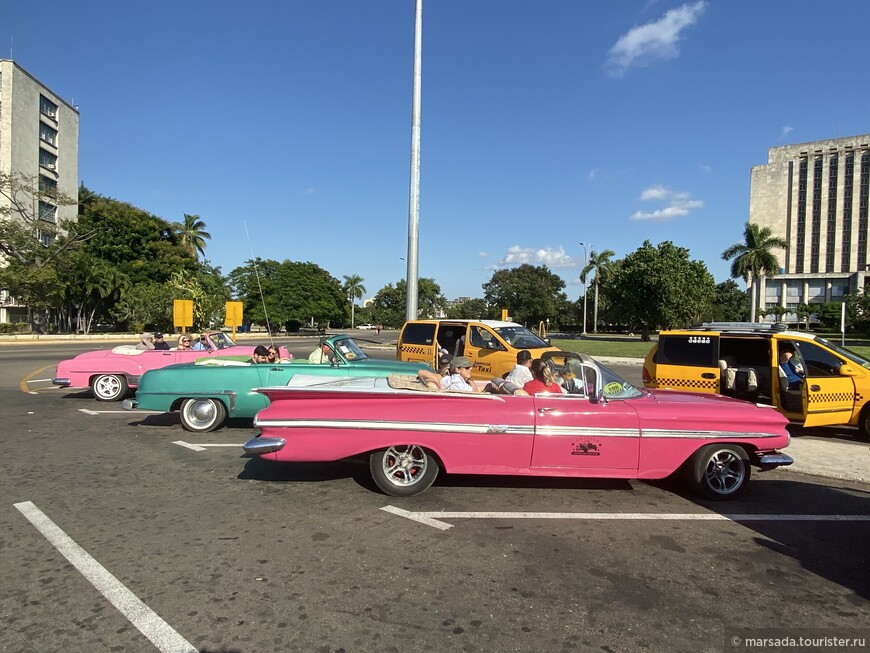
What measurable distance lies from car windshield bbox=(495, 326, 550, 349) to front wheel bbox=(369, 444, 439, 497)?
686 centimetres

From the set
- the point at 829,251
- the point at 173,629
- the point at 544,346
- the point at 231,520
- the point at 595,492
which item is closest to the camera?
the point at 173,629

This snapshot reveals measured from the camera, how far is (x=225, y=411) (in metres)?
8.39

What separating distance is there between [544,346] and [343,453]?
805cm

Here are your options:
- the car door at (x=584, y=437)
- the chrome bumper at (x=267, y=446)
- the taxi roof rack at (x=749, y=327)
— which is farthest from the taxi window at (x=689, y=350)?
the chrome bumper at (x=267, y=446)

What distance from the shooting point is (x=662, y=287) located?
1764 inches

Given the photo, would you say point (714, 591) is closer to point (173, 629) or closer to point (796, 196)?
point (173, 629)

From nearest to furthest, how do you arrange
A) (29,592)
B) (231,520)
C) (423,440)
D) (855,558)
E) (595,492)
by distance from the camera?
(29,592) → (855,558) → (231,520) → (423,440) → (595,492)

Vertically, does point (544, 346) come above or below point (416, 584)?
above

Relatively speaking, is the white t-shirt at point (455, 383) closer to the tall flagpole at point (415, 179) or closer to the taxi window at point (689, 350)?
the taxi window at point (689, 350)

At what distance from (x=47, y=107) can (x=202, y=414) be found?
70882 mm

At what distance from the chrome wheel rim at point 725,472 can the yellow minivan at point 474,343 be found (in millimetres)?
6006

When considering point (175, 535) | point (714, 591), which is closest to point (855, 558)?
point (714, 591)

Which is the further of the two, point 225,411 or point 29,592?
point 225,411

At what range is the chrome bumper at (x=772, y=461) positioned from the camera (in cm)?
512
